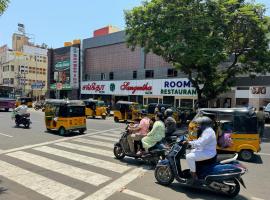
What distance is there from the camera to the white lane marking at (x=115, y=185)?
7608 mm

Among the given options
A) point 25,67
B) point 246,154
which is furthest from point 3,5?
point 25,67

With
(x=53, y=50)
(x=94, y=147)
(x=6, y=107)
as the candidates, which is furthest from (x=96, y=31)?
(x=94, y=147)

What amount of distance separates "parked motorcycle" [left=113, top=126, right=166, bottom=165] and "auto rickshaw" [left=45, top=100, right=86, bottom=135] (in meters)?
7.66

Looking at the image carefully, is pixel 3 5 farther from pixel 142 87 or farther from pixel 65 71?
pixel 65 71

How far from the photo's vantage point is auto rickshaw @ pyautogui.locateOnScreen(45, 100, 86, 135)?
63.1 ft

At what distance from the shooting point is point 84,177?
366 inches

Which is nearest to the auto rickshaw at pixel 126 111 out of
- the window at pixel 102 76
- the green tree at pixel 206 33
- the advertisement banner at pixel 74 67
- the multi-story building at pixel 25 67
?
the green tree at pixel 206 33

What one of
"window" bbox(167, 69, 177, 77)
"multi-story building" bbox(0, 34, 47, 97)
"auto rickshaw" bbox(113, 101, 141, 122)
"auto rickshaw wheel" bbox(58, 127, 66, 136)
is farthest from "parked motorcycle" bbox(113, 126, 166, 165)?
"multi-story building" bbox(0, 34, 47, 97)

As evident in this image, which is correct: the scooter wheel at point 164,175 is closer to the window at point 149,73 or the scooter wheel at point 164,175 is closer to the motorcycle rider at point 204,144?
the motorcycle rider at point 204,144

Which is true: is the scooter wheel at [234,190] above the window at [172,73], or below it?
below

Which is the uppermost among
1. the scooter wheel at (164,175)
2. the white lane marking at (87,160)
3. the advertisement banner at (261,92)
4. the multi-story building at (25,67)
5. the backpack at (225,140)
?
the multi-story building at (25,67)

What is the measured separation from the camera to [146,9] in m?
27.0

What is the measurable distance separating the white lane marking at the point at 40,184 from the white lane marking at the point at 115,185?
0.36 m

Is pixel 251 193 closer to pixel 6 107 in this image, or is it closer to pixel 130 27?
pixel 130 27
